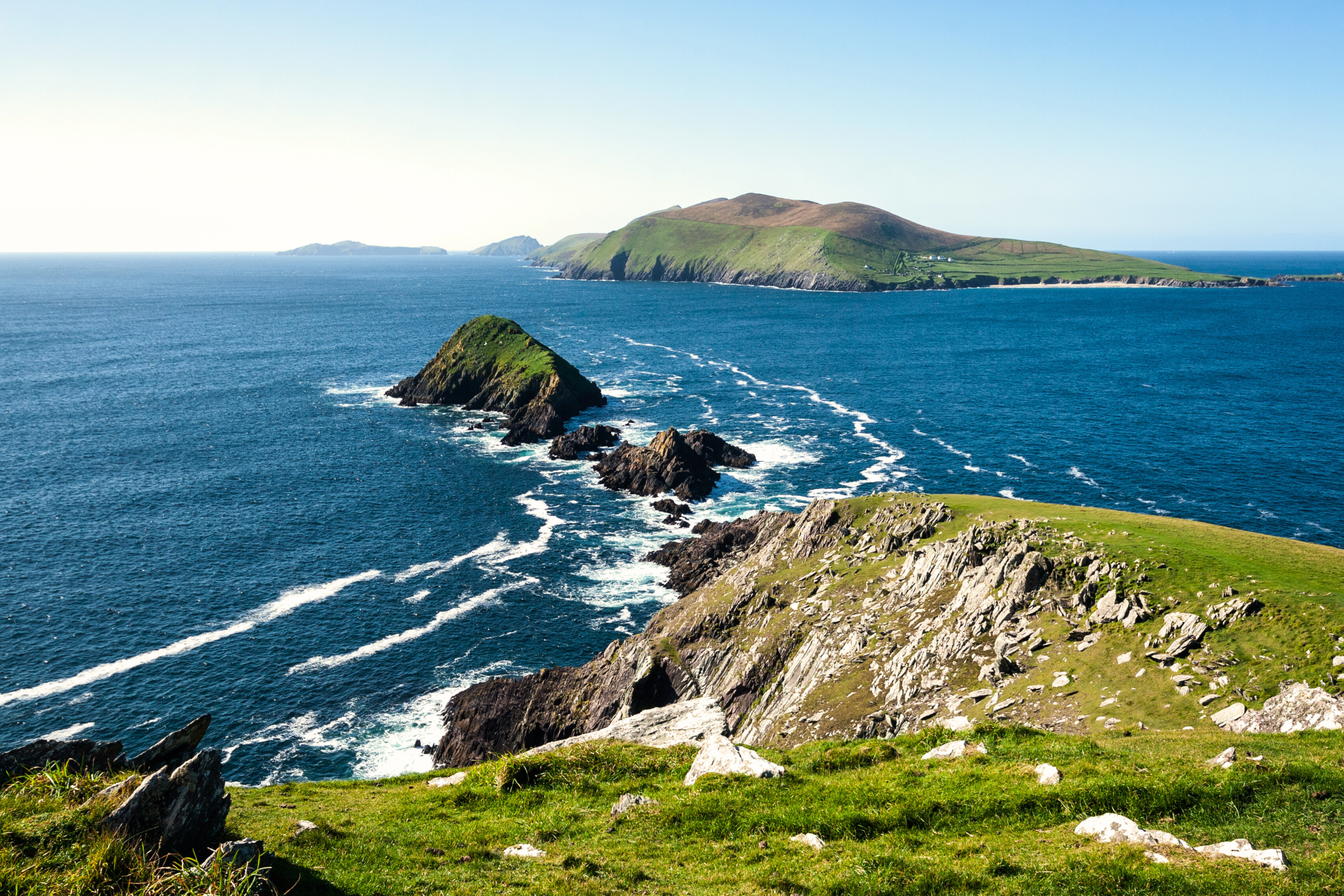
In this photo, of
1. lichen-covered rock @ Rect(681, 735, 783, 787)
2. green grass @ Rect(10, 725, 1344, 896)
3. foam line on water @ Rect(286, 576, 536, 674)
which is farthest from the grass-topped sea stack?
green grass @ Rect(10, 725, 1344, 896)

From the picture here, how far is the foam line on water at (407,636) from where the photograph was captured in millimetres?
63188

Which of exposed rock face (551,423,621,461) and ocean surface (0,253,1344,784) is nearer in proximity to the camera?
ocean surface (0,253,1344,784)

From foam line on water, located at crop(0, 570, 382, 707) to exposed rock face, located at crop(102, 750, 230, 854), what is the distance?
2225 inches

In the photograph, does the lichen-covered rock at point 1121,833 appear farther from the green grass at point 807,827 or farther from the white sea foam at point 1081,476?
the white sea foam at point 1081,476

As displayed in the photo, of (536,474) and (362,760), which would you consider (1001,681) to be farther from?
(536,474)

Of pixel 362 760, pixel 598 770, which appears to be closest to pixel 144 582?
pixel 362 760

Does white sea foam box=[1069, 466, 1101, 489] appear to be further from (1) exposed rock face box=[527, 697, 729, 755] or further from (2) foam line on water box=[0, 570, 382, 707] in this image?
(2) foam line on water box=[0, 570, 382, 707]

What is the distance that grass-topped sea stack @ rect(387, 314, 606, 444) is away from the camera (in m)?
132

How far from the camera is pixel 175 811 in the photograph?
55.2 feet

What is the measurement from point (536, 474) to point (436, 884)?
299ft

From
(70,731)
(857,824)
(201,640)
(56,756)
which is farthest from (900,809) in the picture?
(201,640)

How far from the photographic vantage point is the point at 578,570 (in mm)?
79562

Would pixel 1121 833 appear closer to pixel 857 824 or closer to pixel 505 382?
pixel 857 824

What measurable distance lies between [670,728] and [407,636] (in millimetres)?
44420
